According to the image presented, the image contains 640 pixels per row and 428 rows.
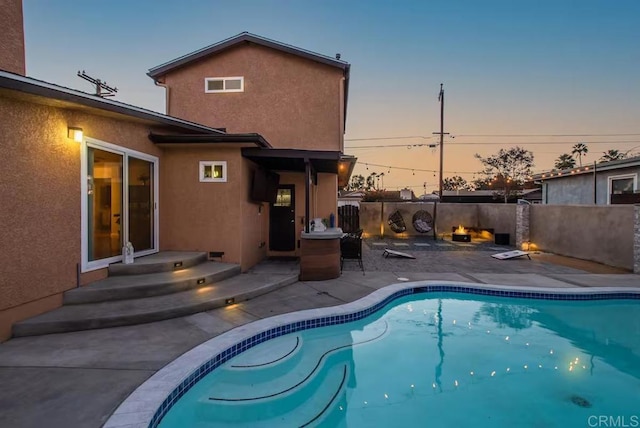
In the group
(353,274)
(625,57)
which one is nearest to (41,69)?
(353,274)

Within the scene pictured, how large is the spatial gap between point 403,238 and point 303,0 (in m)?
12.7

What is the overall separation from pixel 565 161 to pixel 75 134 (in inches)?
2133

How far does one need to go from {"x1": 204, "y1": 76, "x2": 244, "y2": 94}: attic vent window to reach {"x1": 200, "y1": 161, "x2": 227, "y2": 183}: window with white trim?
435 cm

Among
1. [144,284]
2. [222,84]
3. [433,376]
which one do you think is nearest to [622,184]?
[433,376]

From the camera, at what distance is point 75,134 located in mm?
5270

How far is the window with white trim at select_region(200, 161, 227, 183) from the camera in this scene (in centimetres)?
785

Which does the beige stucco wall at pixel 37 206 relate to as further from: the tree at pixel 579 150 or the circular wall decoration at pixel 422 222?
the tree at pixel 579 150

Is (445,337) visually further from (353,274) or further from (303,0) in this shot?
(303,0)

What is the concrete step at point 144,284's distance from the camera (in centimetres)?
518

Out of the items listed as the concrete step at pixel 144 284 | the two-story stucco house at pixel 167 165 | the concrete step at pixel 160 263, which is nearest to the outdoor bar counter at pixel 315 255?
the two-story stucco house at pixel 167 165

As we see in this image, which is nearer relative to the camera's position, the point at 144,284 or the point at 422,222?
the point at 144,284

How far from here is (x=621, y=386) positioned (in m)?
4.04

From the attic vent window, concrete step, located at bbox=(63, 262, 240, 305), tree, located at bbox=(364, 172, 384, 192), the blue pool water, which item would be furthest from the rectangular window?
tree, located at bbox=(364, 172, 384, 192)

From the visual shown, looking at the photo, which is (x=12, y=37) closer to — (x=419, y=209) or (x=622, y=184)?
(x=419, y=209)
